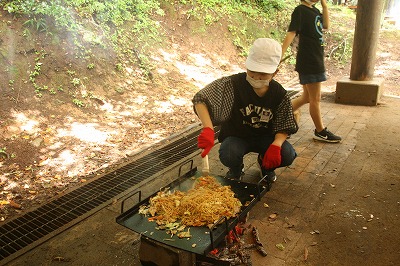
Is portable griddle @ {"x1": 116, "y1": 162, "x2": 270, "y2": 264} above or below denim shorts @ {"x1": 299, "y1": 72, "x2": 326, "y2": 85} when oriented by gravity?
below

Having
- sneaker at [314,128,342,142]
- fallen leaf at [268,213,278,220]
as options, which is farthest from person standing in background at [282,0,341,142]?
fallen leaf at [268,213,278,220]

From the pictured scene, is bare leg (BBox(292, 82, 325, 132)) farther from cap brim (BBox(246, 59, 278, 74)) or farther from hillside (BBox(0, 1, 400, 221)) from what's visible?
hillside (BBox(0, 1, 400, 221))

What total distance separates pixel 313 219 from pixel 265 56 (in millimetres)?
1708

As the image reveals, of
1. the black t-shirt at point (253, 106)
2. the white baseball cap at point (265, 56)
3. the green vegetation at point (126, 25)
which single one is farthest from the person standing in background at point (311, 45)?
the green vegetation at point (126, 25)

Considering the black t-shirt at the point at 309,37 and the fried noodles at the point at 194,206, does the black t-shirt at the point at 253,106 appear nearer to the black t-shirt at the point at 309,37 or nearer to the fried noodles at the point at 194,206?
the fried noodles at the point at 194,206

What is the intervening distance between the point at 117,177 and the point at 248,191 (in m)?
2.27

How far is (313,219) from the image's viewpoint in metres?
3.16

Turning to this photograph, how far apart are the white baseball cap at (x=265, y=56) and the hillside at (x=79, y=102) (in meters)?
2.81

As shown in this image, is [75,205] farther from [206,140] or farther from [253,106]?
[253,106]

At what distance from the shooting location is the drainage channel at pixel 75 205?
10.5ft

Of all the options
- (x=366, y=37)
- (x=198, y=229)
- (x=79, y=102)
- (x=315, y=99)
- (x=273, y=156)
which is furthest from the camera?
(x=366, y=37)

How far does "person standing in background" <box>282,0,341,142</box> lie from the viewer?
4.61 m

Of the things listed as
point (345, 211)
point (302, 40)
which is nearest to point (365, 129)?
point (302, 40)

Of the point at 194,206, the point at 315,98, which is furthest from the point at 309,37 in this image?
the point at 194,206
